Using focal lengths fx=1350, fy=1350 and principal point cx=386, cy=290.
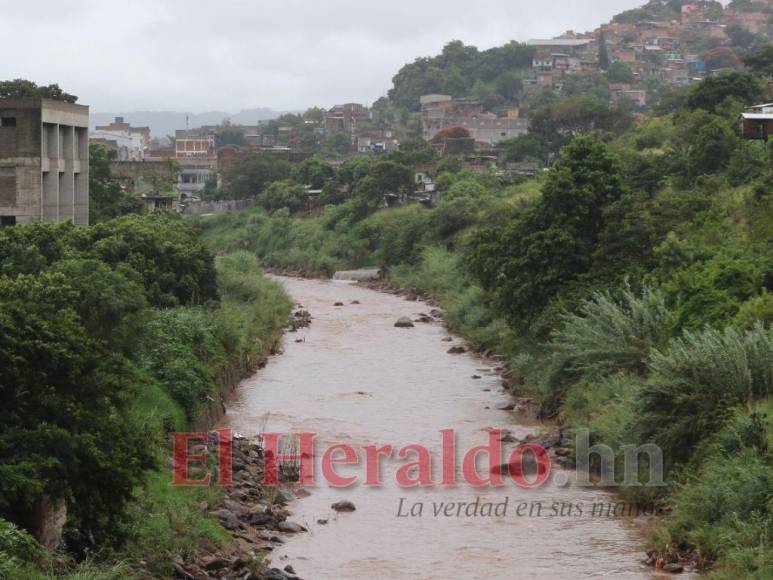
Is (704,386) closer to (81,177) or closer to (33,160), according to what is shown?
(33,160)

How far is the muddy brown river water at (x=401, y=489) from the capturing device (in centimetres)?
1798

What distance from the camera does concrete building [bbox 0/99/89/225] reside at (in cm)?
3516

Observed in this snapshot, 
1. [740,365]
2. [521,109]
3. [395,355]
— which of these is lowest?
[395,355]

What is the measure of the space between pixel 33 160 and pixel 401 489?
17980 millimetres

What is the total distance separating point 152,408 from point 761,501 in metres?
10.4

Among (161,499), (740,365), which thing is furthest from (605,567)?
(161,499)

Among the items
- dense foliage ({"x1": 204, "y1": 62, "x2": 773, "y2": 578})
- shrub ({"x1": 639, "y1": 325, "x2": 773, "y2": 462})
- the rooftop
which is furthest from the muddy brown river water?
the rooftop

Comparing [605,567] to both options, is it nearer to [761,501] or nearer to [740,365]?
[761,501]

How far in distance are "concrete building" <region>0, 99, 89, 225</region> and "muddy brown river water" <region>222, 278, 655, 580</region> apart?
761cm

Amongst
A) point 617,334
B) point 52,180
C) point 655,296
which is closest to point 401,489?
point 617,334

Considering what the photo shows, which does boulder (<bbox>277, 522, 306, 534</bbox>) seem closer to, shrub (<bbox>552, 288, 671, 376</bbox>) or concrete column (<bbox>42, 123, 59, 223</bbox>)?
shrub (<bbox>552, 288, 671, 376</bbox>)

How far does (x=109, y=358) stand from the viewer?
16.5 metres

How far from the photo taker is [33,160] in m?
35.4

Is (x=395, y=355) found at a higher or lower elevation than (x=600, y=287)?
lower
